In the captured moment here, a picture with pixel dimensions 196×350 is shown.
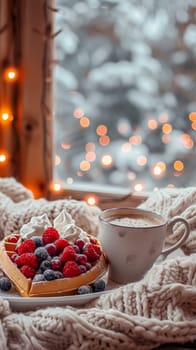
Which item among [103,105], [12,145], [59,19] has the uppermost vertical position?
[59,19]

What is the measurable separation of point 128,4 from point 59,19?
0.21 meters

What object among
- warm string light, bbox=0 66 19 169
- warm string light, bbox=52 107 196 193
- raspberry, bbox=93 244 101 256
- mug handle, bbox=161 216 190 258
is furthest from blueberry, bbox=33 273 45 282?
warm string light, bbox=0 66 19 169

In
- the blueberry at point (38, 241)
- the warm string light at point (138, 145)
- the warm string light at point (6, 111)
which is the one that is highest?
the warm string light at point (6, 111)

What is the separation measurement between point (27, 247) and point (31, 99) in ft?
3.08

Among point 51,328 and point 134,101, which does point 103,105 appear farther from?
point 51,328

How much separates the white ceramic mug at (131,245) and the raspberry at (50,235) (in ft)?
0.25

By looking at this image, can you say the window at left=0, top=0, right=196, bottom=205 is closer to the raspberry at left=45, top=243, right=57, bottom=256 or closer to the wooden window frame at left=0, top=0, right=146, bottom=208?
the wooden window frame at left=0, top=0, right=146, bottom=208

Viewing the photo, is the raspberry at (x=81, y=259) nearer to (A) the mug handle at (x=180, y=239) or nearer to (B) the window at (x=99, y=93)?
(A) the mug handle at (x=180, y=239)

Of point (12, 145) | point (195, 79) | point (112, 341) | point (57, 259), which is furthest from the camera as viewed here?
point (12, 145)

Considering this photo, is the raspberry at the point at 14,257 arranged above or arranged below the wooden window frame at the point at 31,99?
below

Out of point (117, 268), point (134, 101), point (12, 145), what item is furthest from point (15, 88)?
point (117, 268)

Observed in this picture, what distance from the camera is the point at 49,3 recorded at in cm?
160

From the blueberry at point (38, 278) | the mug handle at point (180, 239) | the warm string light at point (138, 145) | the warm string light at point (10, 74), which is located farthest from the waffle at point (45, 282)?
the warm string light at point (10, 74)

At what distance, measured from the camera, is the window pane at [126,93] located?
159cm
